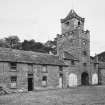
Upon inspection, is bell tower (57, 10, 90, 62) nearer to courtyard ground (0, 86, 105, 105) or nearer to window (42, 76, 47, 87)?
window (42, 76, 47, 87)

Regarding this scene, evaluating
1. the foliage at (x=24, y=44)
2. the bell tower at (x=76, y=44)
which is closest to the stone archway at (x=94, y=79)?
the bell tower at (x=76, y=44)

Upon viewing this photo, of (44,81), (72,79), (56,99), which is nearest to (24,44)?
(72,79)

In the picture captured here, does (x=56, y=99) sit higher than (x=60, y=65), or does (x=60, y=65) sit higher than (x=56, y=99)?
(x=60, y=65)

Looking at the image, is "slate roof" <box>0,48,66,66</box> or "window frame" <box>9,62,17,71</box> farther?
"slate roof" <box>0,48,66,66</box>

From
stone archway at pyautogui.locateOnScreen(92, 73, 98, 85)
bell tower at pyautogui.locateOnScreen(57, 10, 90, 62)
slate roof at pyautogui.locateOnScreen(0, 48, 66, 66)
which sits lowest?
stone archway at pyautogui.locateOnScreen(92, 73, 98, 85)

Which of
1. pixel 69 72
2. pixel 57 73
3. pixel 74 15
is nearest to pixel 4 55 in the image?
pixel 57 73

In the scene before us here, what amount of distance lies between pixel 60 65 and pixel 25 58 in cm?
801

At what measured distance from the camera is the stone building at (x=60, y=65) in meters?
25.6

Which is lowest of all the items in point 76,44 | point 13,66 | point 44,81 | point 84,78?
point 84,78

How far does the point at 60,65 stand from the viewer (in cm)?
3198

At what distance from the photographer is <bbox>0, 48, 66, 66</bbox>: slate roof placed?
85.0 feet

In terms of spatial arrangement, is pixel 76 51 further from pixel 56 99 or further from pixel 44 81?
pixel 56 99

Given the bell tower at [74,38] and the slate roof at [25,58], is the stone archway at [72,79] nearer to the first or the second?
the slate roof at [25,58]

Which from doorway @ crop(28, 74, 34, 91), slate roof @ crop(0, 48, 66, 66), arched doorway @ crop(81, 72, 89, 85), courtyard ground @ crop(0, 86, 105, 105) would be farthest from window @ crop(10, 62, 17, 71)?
arched doorway @ crop(81, 72, 89, 85)
